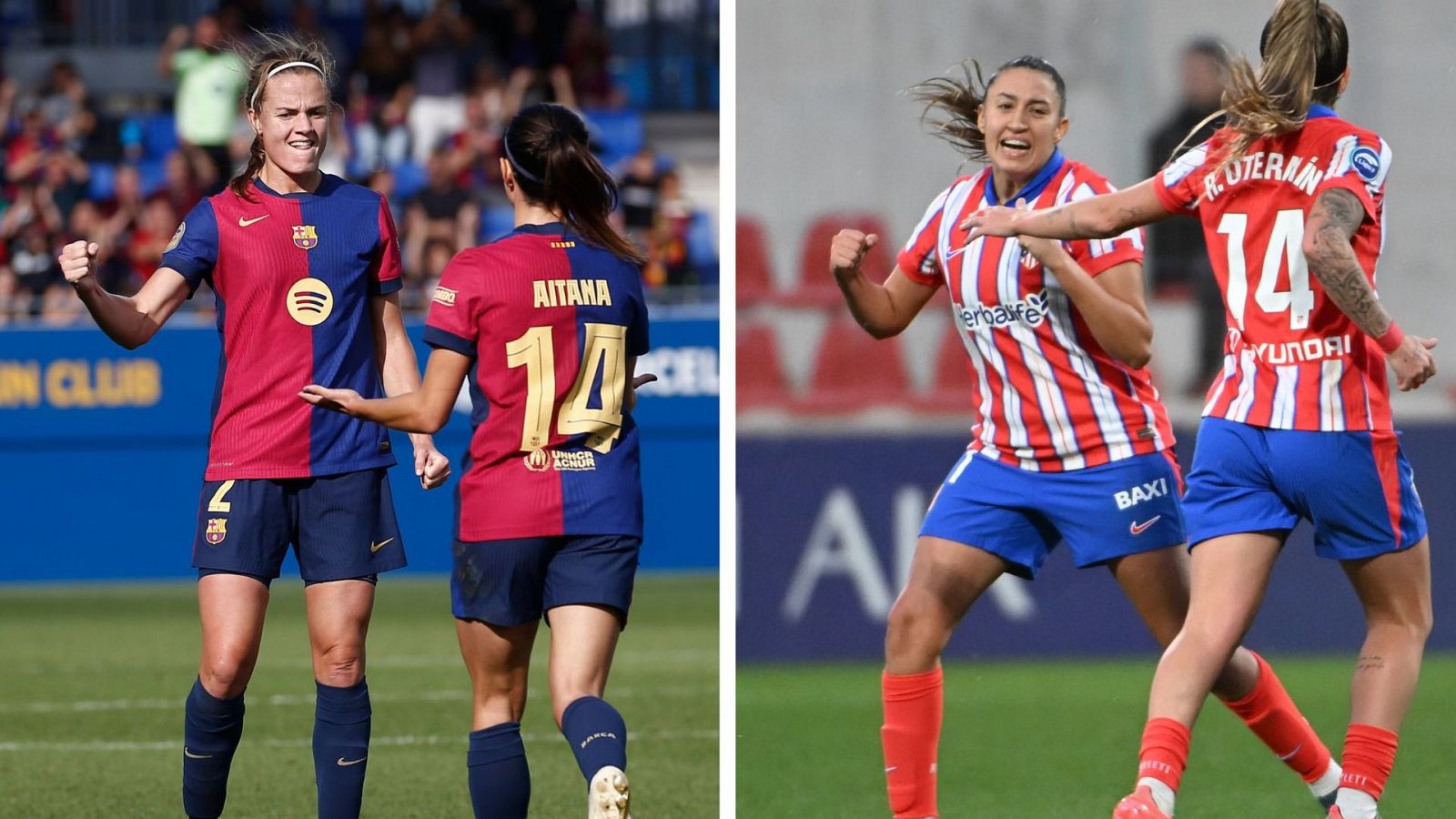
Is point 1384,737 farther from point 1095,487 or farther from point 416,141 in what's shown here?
point 416,141

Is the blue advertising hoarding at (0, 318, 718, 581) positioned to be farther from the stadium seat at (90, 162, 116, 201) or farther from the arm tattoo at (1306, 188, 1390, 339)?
the arm tattoo at (1306, 188, 1390, 339)

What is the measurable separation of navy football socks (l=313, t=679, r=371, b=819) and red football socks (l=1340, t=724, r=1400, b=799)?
2385mm

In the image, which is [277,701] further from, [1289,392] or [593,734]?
[1289,392]

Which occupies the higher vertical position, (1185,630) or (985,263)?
(985,263)

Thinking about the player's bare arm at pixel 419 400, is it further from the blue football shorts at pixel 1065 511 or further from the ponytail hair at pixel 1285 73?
the ponytail hair at pixel 1285 73

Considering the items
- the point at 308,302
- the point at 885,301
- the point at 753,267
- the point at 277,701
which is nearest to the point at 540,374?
the point at 308,302

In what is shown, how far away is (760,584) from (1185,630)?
6395 millimetres

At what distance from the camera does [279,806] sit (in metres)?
6.02

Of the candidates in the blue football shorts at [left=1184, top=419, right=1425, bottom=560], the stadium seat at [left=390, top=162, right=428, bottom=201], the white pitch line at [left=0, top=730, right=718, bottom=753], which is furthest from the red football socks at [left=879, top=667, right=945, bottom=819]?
the stadium seat at [left=390, top=162, right=428, bottom=201]

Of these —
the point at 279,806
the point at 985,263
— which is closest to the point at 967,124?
the point at 985,263

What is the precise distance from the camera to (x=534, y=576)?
454 cm

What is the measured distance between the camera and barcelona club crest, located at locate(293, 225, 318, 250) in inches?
192

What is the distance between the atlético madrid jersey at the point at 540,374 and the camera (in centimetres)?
444

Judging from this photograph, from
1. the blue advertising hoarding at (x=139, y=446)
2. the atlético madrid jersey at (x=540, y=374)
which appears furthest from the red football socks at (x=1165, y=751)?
the blue advertising hoarding at (x=139, y=446)
